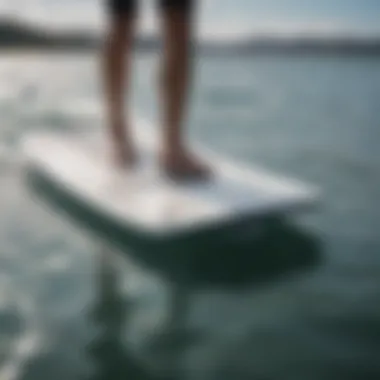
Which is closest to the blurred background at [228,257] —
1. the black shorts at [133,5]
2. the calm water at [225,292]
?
the calm water at [225,292]

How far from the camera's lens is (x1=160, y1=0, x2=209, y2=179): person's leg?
98 cm

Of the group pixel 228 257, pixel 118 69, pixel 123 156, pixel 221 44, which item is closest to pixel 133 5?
pixel 118 69

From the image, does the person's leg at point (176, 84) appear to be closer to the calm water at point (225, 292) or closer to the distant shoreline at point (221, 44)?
the calm water at point (225, 292)

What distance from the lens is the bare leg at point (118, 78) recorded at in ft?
3.51

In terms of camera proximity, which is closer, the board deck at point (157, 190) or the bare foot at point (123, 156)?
the board deck at point (157, 190)

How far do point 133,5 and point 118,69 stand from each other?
0.10 meters

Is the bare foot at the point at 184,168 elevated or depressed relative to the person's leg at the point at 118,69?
depressed

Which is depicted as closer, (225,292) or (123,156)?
(225,292)

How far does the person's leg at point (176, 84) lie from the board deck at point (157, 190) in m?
0.03

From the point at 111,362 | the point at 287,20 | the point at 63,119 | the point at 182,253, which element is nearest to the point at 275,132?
the point at 287,20

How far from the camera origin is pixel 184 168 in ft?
3.47

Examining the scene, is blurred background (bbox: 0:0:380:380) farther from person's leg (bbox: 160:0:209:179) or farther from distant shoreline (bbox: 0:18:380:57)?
person's leg (bbox: 160:0:209:179)

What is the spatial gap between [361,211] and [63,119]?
77 centimetres

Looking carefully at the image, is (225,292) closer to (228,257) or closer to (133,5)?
(228,257)
